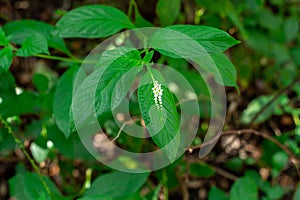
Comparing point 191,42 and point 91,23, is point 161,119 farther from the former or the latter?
point 91,23

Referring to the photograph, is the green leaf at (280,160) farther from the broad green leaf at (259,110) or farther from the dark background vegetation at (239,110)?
the broad green leaf at (259,110)

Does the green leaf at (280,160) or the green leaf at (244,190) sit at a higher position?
the green leaf at (244,190)

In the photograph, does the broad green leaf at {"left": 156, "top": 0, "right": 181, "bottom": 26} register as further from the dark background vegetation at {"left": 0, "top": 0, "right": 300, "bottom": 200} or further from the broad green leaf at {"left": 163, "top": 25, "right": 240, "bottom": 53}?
the broad green leaf at {"left": 163, "top": 25, "right": 240, "bottom": 53}

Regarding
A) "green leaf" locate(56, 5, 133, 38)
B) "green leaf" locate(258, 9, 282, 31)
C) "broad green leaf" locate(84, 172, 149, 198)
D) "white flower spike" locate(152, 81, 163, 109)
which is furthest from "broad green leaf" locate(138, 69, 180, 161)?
"green leaf" locate(258, 9, 282, 31)

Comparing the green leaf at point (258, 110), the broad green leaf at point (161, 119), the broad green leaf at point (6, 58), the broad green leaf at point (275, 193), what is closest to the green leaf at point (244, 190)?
the broad green leaf at point (275, 193)

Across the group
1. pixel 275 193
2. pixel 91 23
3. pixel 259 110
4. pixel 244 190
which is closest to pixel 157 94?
pixel 91 23

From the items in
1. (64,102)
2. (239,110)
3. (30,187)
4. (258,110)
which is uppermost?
(64,102)

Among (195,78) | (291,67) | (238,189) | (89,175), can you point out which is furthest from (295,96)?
(89,175)
